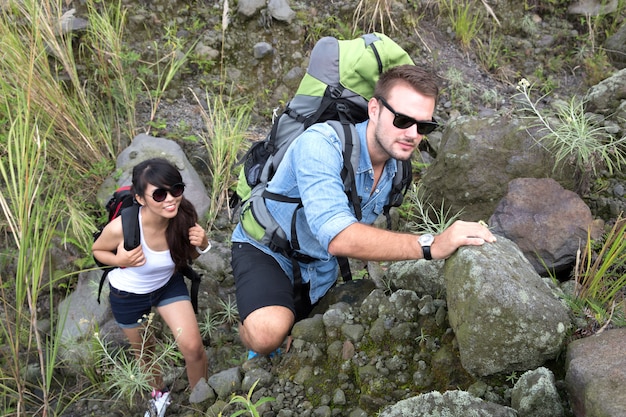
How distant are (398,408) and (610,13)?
6.40 m

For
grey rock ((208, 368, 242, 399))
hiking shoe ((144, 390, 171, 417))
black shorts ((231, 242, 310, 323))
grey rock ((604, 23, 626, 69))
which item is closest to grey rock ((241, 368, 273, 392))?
grey rock ((208, 368, 242, 399))

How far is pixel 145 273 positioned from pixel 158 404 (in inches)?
34.0

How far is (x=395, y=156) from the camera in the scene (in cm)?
316

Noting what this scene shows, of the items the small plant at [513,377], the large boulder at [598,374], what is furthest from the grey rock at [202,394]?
the large boulder at [598,374]

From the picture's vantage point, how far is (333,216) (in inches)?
112

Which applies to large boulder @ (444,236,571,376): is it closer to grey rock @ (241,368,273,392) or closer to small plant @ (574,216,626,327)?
small plant @ (574,216,626,327)

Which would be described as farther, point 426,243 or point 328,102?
point 328,102

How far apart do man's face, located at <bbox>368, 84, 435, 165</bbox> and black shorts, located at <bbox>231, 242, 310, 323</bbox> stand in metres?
1.21

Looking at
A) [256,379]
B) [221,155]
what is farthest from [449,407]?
[221,155]

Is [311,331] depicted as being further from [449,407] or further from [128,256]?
[128,256]

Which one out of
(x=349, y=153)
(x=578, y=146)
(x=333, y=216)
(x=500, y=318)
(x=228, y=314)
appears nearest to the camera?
(x=500, y=318)

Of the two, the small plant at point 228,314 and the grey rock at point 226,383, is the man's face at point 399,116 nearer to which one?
the grey rock at point 226,383

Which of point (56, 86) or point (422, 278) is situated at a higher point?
point (56, 86)

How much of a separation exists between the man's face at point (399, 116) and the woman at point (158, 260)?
132 cm
